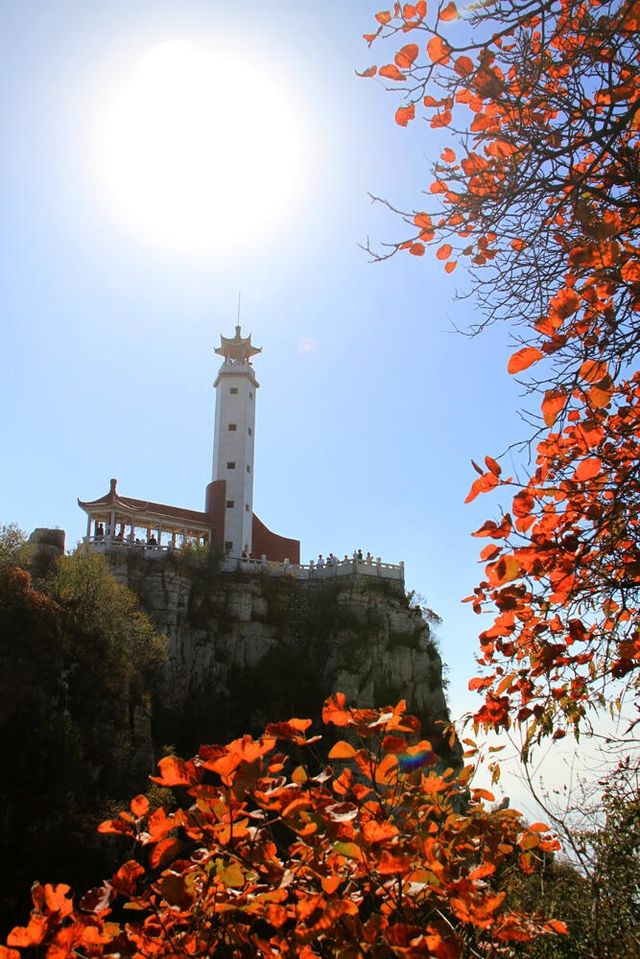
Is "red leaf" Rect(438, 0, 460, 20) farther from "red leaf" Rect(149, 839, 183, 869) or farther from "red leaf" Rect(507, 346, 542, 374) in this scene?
"red leaf" Rect(149, 839, 183, 869)

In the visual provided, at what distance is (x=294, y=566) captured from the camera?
33500 millimetres

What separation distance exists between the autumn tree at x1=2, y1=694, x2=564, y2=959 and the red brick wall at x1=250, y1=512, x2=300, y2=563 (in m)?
32.0

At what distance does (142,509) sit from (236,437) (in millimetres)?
6276

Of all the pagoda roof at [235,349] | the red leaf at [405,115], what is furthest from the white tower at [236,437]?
the red leaf at [405,115]

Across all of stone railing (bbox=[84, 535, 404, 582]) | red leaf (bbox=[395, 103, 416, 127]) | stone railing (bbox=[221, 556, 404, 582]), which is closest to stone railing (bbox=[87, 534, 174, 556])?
stone railing (bbox=[84, 535, 404, 582])

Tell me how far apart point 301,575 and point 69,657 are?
1303 cm

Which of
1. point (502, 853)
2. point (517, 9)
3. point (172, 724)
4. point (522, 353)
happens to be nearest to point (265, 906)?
point (502, 853)

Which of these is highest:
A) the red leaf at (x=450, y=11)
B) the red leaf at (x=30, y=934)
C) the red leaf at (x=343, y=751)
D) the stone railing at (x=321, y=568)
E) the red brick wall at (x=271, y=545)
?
the red brick wall at (x=271, y=545)

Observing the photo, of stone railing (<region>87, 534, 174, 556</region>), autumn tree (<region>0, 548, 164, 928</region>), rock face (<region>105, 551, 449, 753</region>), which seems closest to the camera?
autumn tree (<region>0, 548, 164, 928</region>)

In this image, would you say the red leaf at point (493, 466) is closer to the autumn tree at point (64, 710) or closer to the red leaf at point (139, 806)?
the red leaf at point (139, 806)

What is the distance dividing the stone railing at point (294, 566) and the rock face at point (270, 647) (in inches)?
18.6

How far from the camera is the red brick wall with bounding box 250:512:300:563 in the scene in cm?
3506

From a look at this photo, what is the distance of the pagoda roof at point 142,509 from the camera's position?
3162 cm

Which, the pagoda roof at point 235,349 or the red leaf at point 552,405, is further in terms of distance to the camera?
the pagoda roof at point 235,349
